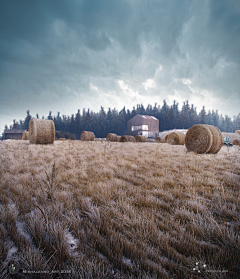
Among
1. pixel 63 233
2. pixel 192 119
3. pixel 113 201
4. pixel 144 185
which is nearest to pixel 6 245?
pixel 63 233

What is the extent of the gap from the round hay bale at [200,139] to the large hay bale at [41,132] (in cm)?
1085

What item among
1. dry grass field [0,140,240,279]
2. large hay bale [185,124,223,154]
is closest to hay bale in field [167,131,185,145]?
large hay bale [185,124,223,154]

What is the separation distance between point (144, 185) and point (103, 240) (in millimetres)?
1578

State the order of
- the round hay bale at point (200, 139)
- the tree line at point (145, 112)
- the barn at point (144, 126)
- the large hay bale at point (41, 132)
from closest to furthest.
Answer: the round hay bale at point (200, 139)
the large hay bale at point (41, 132)
the barn at point (144, 126)
the tree line at point (145, 112)

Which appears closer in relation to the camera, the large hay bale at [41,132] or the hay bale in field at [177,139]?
the large hay bale at [41,132]

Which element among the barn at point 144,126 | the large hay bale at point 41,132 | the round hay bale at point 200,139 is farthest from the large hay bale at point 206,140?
the barn at point 144,126

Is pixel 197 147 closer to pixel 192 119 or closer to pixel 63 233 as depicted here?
pixel 63 233

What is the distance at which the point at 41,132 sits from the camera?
10.5 meters

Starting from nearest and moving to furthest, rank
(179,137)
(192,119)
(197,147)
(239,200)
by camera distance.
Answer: (239,200) < (197,147) < (179,137) < (192,119)

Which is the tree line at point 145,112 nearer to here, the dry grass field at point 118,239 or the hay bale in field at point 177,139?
the hay bale in field at point 177,139

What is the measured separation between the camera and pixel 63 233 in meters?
1.28

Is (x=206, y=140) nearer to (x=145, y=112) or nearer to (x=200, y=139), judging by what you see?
(x=200, y=139)

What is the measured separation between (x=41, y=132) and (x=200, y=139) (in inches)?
459

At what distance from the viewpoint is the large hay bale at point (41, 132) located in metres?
10.3
